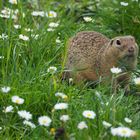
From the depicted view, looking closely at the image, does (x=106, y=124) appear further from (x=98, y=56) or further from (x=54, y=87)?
(x=98, y=56)

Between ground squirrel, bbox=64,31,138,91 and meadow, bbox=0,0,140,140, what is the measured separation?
0.13 metres

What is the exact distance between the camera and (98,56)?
696 centimetres

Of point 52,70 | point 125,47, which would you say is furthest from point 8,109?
point 125,47

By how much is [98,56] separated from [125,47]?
1.57ft

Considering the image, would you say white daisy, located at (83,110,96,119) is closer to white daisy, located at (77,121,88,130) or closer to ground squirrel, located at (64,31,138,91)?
white daisy, located at (77,121,88,130)

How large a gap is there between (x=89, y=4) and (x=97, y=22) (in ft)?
2.58

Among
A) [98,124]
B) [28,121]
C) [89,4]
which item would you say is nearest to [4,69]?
[28,121]

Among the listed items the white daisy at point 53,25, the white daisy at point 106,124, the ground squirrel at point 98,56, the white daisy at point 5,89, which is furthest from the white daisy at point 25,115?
the white daisy at point 53,25

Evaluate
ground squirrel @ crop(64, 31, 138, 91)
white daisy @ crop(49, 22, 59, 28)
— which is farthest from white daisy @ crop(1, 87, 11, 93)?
white daisy @ crop(49, 22, 59, 28)

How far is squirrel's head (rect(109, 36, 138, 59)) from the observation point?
649 cm

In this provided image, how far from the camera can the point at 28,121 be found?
528 cm

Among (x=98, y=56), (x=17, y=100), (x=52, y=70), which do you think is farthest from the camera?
(x=98, y=56)

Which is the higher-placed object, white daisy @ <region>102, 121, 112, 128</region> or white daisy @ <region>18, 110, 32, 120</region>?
white daisy @ <region>102, 121, 112, 128</region>

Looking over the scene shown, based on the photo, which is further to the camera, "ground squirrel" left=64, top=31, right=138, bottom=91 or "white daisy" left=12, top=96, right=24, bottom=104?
"ground squirrel" left=64, top=31, right=138, bottom=91
